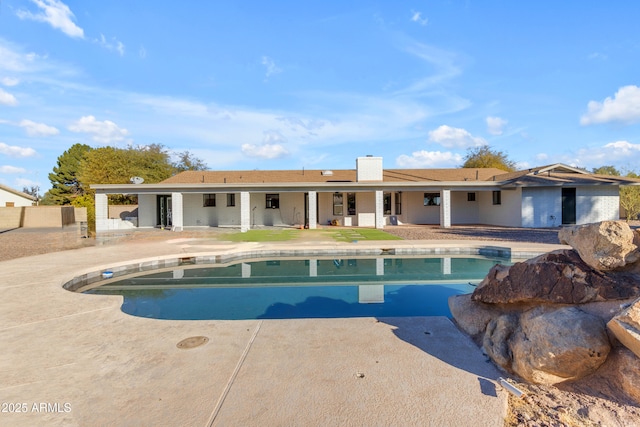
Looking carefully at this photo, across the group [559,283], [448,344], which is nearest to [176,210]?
[448,344]

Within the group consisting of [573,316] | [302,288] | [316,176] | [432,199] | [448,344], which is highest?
A: [316,176]

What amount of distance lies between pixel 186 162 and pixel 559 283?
44.4 metres

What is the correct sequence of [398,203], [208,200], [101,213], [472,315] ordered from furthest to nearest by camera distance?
1. [398,203]
2. [208,200]
3. [101,213]
4. [472,315]

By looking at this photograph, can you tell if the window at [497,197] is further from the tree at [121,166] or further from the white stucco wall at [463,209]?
the tree at [121,166]

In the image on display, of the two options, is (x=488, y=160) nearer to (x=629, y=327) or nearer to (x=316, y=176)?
(x=316, y=176)

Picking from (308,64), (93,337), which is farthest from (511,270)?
(308,64)

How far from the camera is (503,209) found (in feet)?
62.5

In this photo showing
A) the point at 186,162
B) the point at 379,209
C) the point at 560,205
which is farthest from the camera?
the point at 186,162

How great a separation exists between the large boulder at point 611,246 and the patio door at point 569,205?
59.6 ft

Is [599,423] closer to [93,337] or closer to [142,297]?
[93,337]

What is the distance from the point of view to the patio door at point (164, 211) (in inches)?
818

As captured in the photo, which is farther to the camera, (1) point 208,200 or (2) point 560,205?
(1) point 208,200

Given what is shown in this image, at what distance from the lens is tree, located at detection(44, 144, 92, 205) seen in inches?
1774

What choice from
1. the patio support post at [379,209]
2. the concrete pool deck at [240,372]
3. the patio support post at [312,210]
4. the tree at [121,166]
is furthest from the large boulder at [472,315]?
Result: the tree at [121,166]
